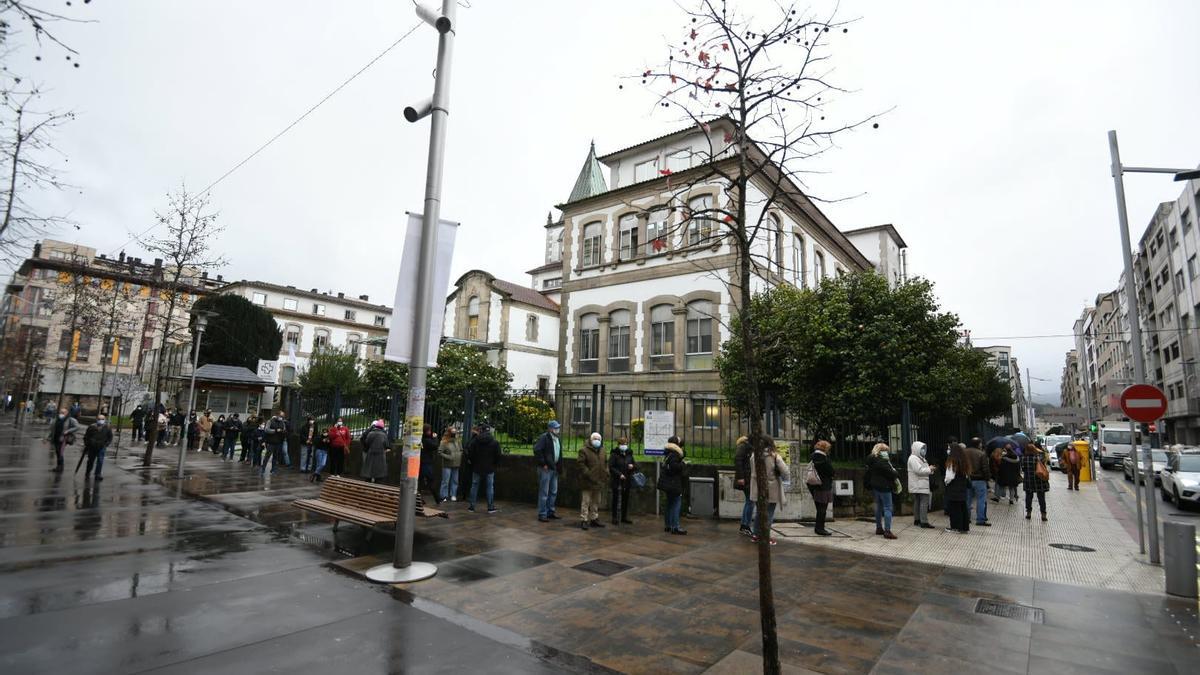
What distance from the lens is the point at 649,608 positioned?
236 inches

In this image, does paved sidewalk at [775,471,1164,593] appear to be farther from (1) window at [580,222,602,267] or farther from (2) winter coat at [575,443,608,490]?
(1) window at [580,222,602,267]

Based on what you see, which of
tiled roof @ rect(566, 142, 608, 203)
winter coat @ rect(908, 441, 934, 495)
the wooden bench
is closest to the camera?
the wooden bench

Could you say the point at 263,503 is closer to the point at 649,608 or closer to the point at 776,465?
the point at 649,608

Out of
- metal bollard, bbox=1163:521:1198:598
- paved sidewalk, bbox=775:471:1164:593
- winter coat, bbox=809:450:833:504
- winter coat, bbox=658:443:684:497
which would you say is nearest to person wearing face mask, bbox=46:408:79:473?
winter coat, bbox=658:443:684:497

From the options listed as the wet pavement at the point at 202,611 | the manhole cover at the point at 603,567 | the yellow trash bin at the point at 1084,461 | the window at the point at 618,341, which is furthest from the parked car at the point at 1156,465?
the wet pavement at the point at 202,611

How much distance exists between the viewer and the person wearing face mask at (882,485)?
10.5m

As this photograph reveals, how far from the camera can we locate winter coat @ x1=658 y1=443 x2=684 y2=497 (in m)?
10.3

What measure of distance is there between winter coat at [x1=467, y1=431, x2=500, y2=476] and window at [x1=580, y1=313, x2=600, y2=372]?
14.8m

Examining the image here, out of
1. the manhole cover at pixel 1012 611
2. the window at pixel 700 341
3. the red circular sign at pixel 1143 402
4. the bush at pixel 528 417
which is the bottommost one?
the manhole cover at pixel 1012 611

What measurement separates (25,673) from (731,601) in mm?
6149

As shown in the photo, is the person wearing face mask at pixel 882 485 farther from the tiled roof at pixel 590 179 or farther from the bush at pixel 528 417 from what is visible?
the tiled roof at pixel 590 179

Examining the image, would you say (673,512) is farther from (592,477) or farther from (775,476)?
(775,476)

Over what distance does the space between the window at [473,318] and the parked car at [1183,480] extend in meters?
33.4

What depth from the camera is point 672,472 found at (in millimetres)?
10477
